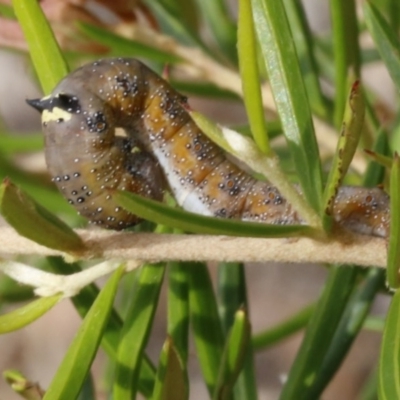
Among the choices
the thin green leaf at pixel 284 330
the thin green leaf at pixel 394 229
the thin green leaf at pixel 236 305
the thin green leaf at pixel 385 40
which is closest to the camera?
the thin green leaf at pixel 394 229

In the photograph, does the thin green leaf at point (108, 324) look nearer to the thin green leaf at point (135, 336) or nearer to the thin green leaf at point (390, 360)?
the thin green leaf at point (135, 336)

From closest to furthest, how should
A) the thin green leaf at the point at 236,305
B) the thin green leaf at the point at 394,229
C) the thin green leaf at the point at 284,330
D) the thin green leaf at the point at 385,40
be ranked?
the thin green leaf at the point at 394,229 → the thin green leaf at the point at 385,40 → the thin green leaf at the point at 236,305 → the thin green leaf at the point at 284,330

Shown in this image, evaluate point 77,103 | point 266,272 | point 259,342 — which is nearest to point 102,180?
point 77,103

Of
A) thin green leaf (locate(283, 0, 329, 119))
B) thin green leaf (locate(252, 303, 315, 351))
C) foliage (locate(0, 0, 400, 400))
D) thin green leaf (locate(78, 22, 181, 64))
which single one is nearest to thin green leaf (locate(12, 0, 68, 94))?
foliage (locate(0, 0, 400, 400))

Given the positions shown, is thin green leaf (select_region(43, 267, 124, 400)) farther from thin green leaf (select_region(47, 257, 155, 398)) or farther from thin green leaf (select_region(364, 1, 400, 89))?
thin green leaf (select_region(364, 1, 400, 89))

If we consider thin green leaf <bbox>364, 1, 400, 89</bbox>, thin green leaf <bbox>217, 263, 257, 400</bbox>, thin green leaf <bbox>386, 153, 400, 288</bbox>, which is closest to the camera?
thin green leaf <bbox>386, 153, 400, 288</bbox>

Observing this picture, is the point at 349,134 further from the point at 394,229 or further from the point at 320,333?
the point at 320,333

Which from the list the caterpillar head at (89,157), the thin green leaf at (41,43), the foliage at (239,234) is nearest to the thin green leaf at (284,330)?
the foliage at (239,234)

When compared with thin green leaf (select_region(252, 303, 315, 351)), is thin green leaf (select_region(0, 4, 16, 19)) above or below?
above
